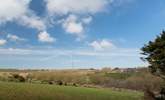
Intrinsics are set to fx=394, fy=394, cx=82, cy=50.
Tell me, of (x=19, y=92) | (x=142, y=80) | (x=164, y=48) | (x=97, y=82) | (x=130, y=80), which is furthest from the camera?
(x=97, y=82)

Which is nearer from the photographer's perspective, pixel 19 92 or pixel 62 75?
pixel 19 92

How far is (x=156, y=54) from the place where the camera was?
6606cm

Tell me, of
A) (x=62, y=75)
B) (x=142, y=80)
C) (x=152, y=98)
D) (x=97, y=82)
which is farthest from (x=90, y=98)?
(x=62, y=75)

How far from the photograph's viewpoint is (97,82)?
460 feet

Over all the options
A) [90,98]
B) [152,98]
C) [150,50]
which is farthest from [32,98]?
[150,50]

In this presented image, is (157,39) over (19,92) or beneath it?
over

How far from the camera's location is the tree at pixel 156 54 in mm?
65250

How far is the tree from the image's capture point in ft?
214

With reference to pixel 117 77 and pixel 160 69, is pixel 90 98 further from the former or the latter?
pixel 117 77

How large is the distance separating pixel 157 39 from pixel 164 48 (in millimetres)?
3013

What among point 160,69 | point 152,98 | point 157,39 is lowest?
point 152,98

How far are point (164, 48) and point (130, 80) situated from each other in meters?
62.8

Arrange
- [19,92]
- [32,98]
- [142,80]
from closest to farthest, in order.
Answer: [32,98] < [19,92] < [142,80]

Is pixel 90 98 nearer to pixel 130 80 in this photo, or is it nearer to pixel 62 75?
pixel 130 80
